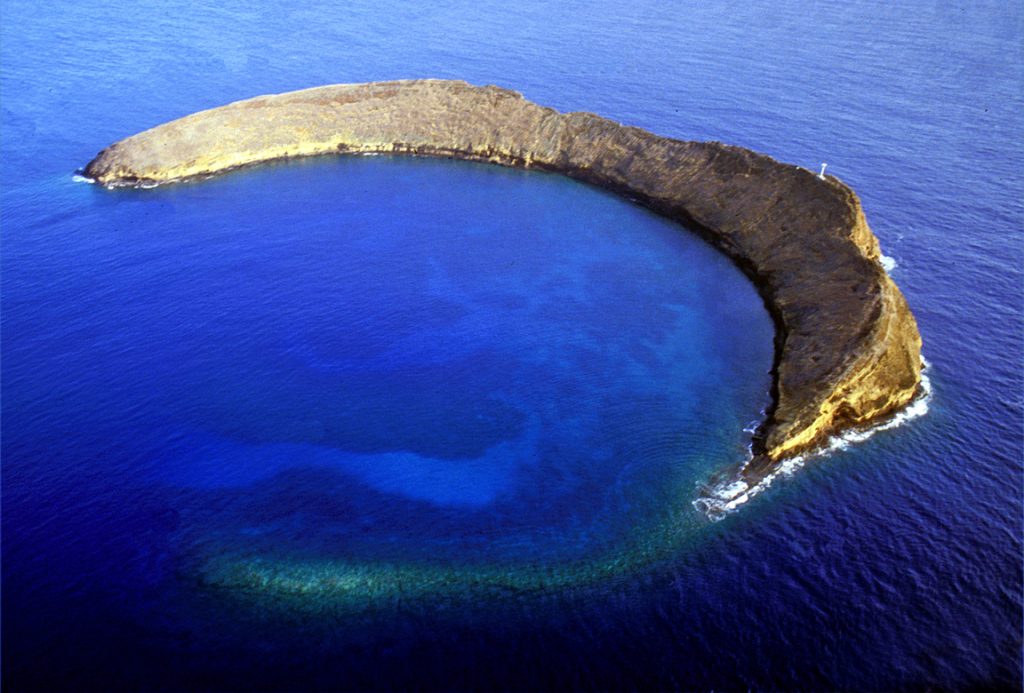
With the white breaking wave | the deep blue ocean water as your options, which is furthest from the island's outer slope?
the deep blue ocean water

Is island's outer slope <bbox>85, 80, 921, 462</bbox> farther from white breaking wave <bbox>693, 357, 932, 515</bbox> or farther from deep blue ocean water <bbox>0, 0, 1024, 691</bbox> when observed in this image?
deep blue ocean water <bbox>0, 0, 1024, 691</bbox>

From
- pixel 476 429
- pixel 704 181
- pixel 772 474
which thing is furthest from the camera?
pixel 704 181

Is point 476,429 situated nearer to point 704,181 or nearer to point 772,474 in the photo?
point 772,474

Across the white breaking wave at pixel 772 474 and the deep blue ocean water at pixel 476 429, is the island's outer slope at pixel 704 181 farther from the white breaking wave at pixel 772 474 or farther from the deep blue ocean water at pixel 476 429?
the deep blue ocean water at pixel 476 429

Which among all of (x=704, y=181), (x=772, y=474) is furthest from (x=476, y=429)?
(x=704, y=181)

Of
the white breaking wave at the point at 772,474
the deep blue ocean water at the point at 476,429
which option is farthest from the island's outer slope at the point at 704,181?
the deep blue ocean water at the point at 476,429

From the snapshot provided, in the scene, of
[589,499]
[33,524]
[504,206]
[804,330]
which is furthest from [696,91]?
[33,524]

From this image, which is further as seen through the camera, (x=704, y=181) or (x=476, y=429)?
(x=704, y=181)
